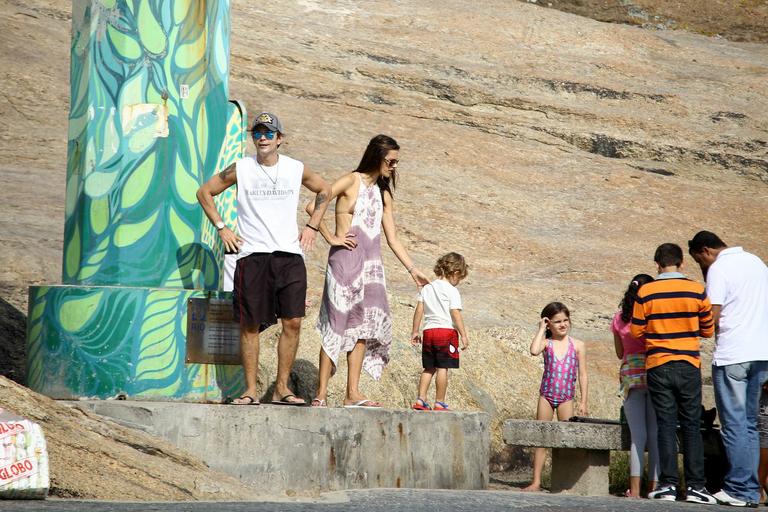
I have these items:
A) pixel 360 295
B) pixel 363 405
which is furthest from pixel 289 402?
pixel 360 295

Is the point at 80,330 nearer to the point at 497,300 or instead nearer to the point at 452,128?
the point at 497,300

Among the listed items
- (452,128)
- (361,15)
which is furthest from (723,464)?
(361,15)

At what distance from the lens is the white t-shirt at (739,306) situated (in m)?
7.49

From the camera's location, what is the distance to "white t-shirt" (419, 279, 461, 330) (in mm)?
9188

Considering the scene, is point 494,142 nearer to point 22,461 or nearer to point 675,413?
point 675,413

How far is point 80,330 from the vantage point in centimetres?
750

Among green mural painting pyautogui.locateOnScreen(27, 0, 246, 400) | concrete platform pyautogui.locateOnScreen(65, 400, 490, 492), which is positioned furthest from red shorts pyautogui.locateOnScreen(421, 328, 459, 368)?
green mural painting pyautogui.locateOnScreen(27, 0, 246, 400)

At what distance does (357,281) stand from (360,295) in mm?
96

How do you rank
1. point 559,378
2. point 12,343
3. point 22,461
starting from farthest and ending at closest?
1. point 12,343
2. point 559,378
3. point 22,461

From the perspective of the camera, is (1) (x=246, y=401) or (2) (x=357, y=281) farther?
(2) (x=357, y=281)

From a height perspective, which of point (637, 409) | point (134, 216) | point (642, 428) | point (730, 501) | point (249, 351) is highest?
point (134, 216)

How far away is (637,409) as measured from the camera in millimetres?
7906

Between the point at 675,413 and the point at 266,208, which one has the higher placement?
the point at 266,208

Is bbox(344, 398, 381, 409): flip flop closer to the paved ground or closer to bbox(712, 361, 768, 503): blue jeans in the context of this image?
the paved ground
